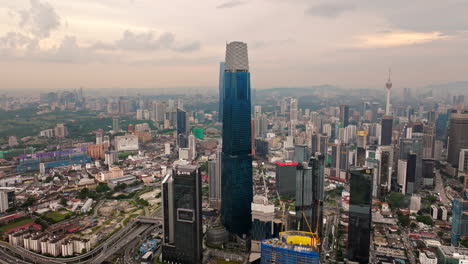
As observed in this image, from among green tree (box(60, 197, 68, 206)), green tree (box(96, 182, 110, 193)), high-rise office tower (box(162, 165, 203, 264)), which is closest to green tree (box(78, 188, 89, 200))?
green tree (box(96, 182, 110, 193))

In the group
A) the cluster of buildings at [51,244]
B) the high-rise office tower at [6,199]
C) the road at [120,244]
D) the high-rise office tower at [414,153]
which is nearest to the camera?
the road at [120,244]

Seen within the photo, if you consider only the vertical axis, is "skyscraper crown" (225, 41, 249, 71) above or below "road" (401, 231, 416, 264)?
above

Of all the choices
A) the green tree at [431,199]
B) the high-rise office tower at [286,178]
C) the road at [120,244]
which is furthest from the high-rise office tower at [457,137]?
the road at [120,244]

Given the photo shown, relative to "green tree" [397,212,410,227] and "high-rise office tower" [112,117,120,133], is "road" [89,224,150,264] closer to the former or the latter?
"green tree" [397,212,410,227]

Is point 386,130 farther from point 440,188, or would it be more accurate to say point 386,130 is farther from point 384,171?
point 384,171

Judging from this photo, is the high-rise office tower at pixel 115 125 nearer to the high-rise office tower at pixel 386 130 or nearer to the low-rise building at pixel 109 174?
the low-rise building at pixel 109 174
